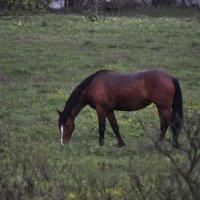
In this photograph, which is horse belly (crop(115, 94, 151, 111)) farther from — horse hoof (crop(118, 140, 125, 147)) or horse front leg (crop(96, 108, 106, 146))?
horse hoof (crop(118, 140, 125, 147))

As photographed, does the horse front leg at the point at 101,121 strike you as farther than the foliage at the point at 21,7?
No

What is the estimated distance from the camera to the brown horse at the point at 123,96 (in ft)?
40.4

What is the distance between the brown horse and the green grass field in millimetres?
426

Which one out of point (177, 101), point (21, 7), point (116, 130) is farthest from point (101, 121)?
point (21, 7)

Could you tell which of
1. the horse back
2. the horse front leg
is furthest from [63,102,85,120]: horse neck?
the horse front leg

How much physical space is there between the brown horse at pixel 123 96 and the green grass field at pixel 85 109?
0.43 m

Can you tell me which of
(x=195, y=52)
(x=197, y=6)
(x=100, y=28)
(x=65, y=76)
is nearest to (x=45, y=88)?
(x=65, y=76)

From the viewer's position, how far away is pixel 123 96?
41.1 ft

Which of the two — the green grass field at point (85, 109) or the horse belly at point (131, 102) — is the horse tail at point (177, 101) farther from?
the green grass field at point (85, 109)

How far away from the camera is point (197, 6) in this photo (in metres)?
46.9

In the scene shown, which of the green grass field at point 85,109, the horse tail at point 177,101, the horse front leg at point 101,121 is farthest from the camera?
the horse front leg at point 101,121

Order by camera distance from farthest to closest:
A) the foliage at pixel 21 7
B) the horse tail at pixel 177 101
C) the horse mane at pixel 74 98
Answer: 1. the foliage at pixel 21 7
2. the horse mane at pixel 74 98
3. the horse tail at pixel 177 101

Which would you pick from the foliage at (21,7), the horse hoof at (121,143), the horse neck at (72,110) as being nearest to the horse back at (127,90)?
the horse neck at (72,110)

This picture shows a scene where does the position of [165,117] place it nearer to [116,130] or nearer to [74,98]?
[116,130]
